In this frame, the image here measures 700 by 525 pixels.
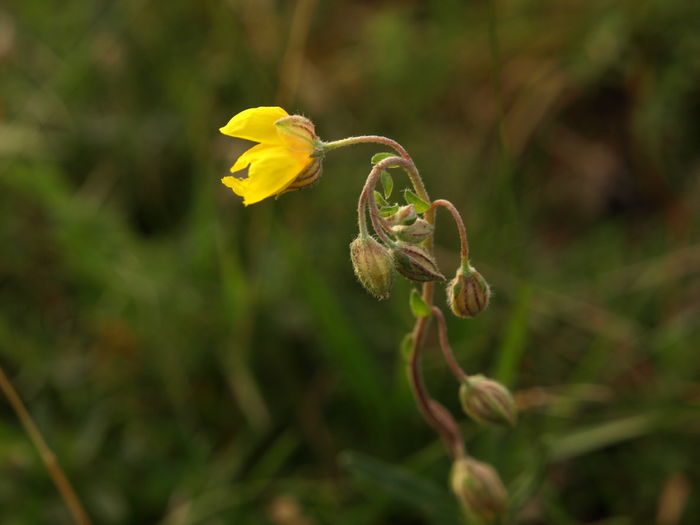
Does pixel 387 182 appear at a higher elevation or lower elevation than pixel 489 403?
higher

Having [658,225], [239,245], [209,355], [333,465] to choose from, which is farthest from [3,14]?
[658,225]

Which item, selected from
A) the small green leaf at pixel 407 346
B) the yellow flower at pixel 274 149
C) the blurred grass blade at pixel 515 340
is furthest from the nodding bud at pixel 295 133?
the blurred grass blade at pixel 515 340

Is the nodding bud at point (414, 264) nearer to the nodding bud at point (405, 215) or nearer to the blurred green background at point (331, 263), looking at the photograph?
the nodding bud at point (405, 215)

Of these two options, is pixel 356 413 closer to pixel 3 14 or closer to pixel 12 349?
pixel 12 349

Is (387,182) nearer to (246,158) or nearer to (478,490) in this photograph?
(246,158)

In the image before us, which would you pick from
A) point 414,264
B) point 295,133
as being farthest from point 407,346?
point 295,133

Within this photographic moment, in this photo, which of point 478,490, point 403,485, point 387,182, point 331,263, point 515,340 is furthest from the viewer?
point 331,263

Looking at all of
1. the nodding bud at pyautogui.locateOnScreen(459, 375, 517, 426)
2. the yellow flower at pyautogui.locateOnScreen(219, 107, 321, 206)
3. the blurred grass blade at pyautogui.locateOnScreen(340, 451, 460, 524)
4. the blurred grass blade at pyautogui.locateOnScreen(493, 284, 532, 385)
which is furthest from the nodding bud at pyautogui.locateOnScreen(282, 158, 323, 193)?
the blurred grass blade at pyautogui.locateOnScreen(493, 284, 532, 385)
